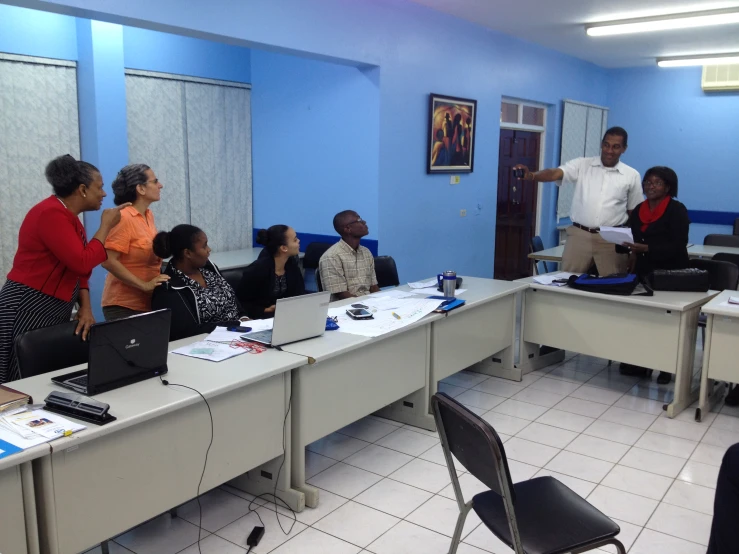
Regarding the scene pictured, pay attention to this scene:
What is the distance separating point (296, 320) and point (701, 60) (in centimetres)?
684

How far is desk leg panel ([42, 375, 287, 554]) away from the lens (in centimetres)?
211

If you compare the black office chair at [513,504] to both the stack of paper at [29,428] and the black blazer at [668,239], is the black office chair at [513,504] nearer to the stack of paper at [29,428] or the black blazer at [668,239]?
the stack of paper at [29,428]

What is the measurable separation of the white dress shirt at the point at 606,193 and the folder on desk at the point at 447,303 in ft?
5.36

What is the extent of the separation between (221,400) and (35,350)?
2.60 ft

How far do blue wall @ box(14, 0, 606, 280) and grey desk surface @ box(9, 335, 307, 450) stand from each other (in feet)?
6.93

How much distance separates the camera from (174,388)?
2.46m

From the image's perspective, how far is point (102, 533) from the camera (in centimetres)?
221

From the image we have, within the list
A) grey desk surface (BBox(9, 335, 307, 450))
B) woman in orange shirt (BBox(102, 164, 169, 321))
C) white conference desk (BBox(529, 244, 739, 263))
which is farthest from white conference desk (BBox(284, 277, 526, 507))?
white conference desk (BBox(529, 244, 739, 263))

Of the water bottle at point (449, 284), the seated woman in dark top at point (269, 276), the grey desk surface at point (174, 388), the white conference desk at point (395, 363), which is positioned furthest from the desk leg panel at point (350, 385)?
the seated woman in dark top at point (269, 276)

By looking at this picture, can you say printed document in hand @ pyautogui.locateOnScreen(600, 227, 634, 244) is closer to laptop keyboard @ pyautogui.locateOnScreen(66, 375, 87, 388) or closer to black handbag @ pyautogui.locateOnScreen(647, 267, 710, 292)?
black handbag @ pyautogui.locateOnScreen(647, 267, 710, 292)

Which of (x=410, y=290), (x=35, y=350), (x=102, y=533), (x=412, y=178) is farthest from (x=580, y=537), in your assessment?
(x=412, y=178)

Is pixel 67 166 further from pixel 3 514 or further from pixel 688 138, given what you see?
pixel 688 138

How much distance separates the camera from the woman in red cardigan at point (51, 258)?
2.90m

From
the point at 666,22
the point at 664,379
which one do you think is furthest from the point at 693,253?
the point at 666,22
